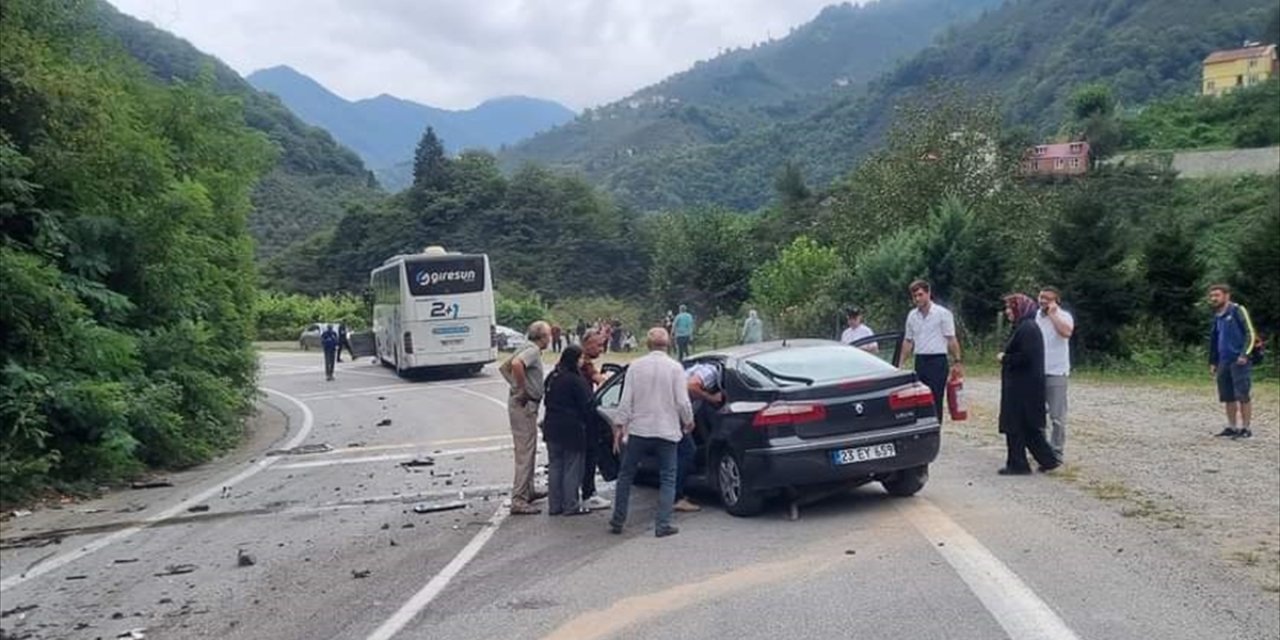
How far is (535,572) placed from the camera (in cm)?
823

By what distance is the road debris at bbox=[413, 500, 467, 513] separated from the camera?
37.2ft

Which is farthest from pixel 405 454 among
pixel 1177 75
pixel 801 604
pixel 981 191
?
pixel 1177 75

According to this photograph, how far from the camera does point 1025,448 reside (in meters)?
11.7

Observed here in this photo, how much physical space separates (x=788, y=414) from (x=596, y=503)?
2348mm

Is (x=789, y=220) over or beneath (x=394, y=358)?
over

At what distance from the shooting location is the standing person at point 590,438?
35.4 ft

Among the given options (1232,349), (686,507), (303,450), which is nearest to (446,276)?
(303,450)

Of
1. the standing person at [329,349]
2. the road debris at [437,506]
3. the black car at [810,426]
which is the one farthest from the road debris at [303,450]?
the standing person at [329,349]

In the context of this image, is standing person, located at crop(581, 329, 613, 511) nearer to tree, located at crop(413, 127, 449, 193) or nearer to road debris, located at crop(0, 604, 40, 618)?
road debris, located at crop(0, 604, 40, 618)

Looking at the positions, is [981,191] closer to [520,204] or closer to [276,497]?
[276,497]

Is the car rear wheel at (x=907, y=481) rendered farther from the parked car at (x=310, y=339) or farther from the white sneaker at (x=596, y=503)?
the parked car at (x=310, y=339)

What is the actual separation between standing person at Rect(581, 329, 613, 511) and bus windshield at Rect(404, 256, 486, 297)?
73.5 feet

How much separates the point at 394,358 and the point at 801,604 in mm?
31167

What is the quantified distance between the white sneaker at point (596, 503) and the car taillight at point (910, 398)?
286 centimetres
